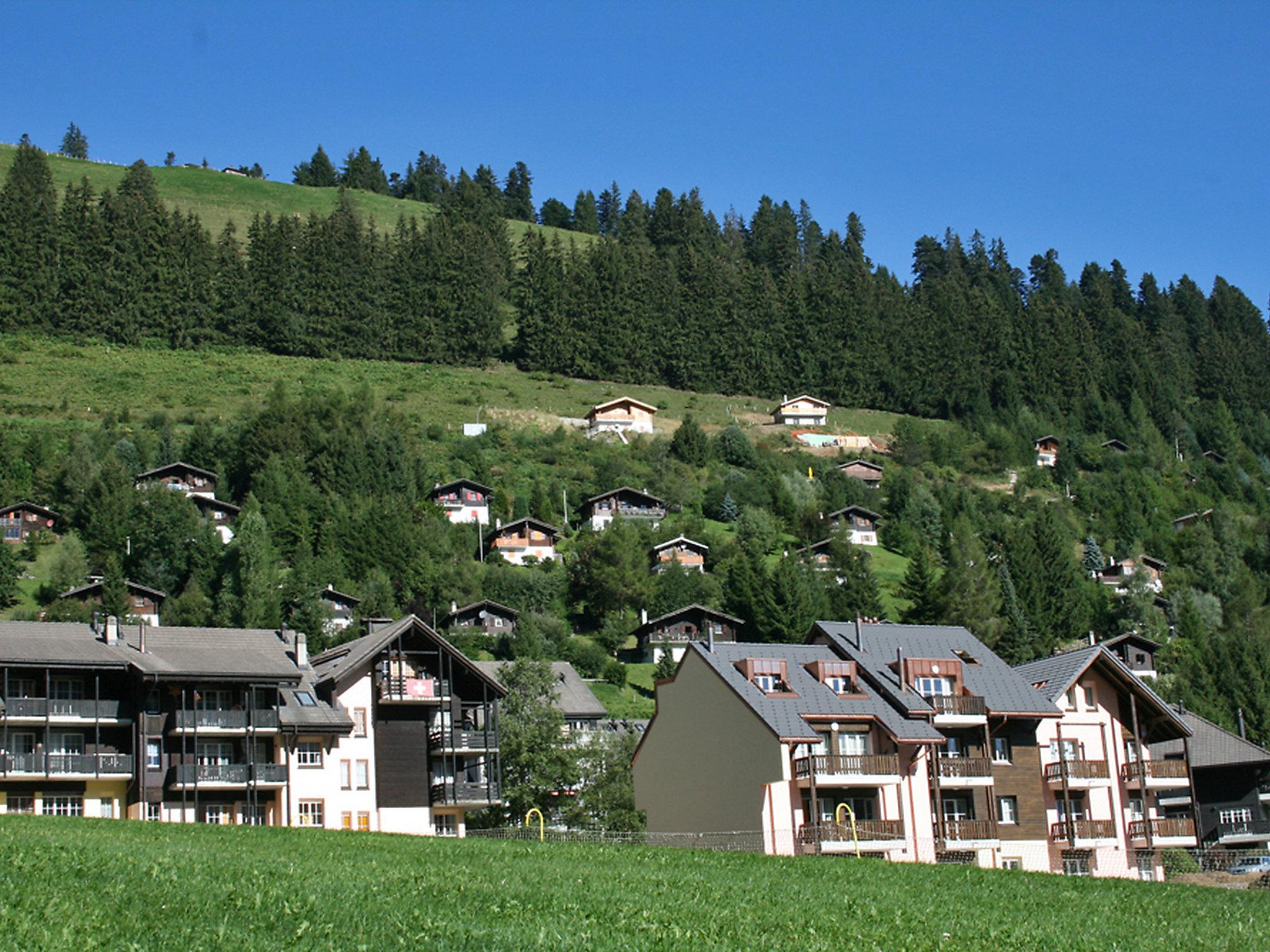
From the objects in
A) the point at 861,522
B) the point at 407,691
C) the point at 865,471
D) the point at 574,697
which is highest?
the point at 865,471

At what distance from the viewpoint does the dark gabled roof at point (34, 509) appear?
322ft

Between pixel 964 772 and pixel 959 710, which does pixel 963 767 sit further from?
pixel 959 710

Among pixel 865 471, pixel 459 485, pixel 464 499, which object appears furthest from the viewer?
pixel 865 471

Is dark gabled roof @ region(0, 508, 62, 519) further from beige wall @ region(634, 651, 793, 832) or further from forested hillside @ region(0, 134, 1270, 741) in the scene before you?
beige wall @ region(634, 651, 793, 832)

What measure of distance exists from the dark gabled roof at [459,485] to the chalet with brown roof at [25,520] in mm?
29093

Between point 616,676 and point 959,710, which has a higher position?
point 616,676

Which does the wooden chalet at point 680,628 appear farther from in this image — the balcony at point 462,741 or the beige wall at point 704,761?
the beige wall at point 704,761

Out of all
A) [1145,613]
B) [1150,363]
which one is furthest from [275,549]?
[1150,363]

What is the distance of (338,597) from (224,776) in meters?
43.2

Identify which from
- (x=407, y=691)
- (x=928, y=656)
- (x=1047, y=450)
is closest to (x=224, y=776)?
(x=407, y=691)

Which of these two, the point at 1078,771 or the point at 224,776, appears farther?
the point at 1078,771

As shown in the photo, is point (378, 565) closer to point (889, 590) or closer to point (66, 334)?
point (889, 590)

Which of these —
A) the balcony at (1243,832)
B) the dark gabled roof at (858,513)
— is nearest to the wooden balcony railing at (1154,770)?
the balcony at (1243,832)

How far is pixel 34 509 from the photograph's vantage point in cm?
9925
